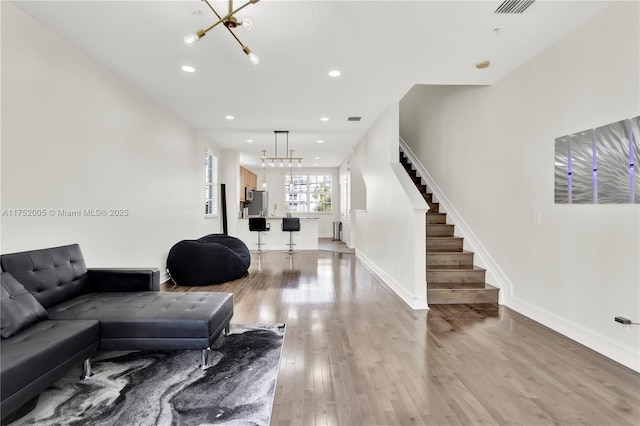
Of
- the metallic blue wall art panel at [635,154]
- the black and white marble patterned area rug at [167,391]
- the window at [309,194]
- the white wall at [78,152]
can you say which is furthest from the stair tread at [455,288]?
the window at [309,194]

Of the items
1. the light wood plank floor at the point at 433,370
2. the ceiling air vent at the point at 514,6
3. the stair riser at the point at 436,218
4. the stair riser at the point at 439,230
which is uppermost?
the ceiling air vent at the point at 514,6

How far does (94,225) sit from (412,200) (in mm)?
3619

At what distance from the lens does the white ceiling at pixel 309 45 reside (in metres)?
2.43

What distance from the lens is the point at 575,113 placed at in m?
2.80

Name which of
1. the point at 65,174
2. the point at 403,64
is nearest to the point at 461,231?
the point at 403,64

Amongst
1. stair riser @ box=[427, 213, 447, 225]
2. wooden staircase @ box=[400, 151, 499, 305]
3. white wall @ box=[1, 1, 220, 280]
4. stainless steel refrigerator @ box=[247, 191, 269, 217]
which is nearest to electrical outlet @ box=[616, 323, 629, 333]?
wooden staircase @ box=[400, 151, 499, 305]

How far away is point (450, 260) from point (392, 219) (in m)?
0.99

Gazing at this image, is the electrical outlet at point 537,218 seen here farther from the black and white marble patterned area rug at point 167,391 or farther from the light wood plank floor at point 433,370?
the black and white marble patterned area rug at point 167,391

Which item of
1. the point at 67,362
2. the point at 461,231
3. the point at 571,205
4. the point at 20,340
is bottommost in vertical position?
the point at 67,362

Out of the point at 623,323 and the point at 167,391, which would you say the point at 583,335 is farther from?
the point at 167,391

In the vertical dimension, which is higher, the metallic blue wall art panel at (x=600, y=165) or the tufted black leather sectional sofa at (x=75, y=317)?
the metallic blue wall art panel at (x=600, y=165)

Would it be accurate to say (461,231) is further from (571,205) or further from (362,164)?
(362,164)

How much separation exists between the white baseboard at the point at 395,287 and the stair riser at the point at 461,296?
0.69 feet

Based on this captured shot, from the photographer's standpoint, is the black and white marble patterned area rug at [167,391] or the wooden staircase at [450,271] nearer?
the black and white marble patterned area rug at [167,391]
